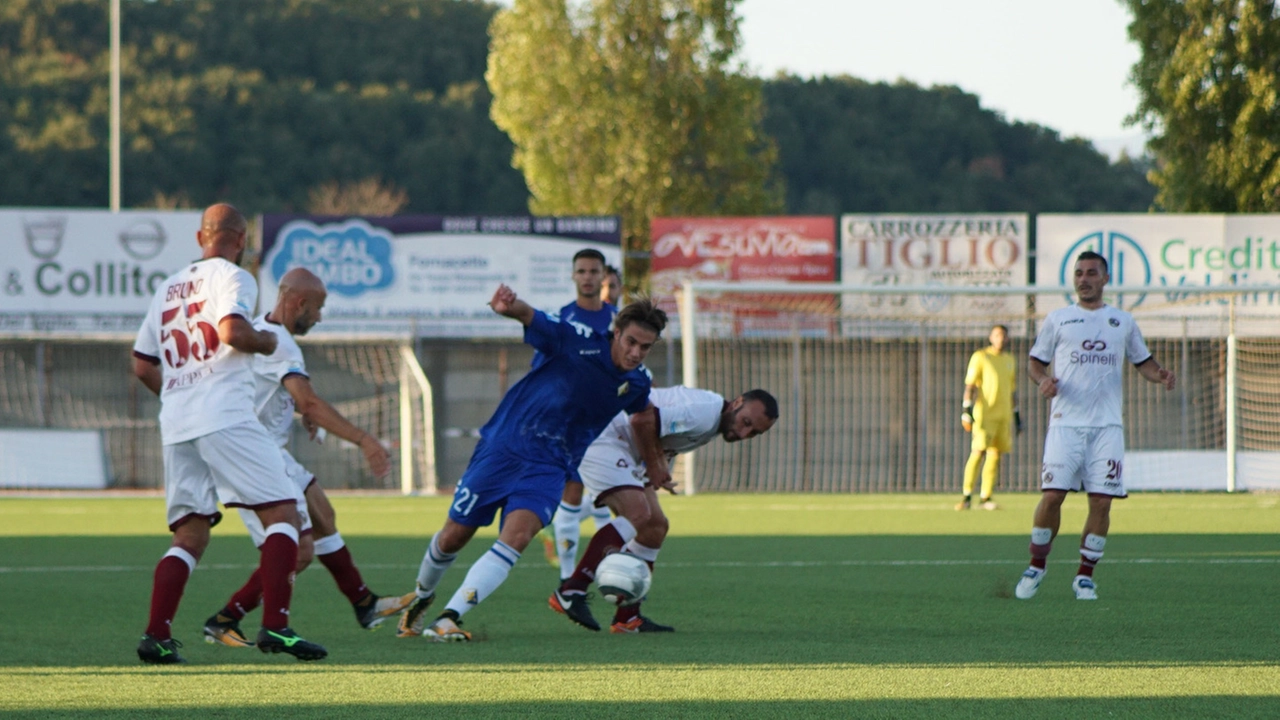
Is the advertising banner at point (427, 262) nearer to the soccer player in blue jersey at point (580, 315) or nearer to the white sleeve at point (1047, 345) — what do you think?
the soccer player in blue jersey at point (580, 315)

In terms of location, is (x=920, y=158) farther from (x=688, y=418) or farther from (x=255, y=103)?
(x=688, y=418)

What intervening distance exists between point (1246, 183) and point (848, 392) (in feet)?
27.1

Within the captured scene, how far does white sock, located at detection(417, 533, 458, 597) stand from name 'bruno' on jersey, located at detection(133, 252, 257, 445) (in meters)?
1.24

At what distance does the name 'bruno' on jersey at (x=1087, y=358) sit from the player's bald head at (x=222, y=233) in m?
4.89

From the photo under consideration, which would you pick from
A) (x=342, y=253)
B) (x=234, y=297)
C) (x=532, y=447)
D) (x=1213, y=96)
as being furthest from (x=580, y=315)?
(x=1213, y=96)

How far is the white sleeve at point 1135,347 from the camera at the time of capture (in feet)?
29.8

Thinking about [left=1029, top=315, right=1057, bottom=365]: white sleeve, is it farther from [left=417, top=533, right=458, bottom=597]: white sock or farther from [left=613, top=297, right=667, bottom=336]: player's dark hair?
[left=417, top=533, right=458, bottom=597]: white sock

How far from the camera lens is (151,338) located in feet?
21.4

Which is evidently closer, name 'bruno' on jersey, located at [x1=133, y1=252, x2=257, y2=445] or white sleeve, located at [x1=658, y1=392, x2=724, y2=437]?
name 'bruno' on jersey, located at [x1=133, y1=252, x2=257, y2=445]

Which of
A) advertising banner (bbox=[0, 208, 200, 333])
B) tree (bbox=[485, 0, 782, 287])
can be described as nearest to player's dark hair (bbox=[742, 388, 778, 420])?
advertising banner (bbox=[0, 208, 200, 333])

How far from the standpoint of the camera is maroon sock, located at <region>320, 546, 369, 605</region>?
770 centimetres

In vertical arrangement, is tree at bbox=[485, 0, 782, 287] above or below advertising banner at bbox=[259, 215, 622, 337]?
above

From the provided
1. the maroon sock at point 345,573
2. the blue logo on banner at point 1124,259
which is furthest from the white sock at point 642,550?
the blue logo on banner at point 1124,259

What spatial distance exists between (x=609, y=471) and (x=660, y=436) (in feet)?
1.19
